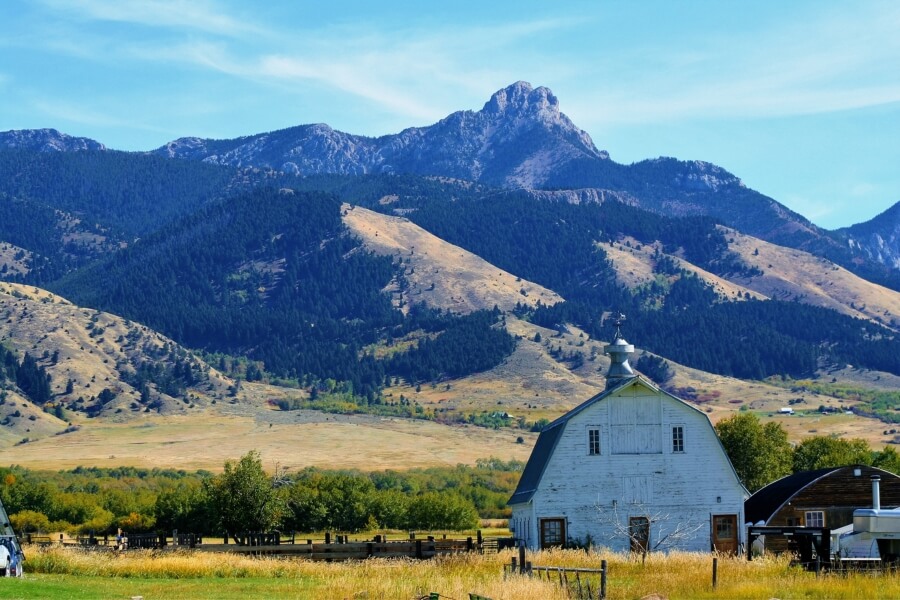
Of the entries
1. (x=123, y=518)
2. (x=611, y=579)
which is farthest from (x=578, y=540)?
(x=123, y=518)

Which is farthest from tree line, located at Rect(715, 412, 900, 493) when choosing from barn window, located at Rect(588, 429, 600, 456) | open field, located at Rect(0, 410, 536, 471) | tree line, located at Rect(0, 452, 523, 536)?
open field, located at Rect(0, 410, 536, 471)

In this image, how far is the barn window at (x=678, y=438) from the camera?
193ft

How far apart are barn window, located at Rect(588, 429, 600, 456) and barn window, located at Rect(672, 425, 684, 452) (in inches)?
122

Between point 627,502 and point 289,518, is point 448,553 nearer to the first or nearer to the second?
point 627,502

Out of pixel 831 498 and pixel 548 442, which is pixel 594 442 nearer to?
pixel 548 442

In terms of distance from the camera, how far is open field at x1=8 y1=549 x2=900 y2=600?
34.5m

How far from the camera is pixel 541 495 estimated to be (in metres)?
58.0

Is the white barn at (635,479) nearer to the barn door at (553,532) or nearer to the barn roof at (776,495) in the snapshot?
the barn door at (553,532)

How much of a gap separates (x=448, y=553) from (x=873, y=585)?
16607 millimetres

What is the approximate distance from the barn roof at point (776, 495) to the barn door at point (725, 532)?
78.6 inches

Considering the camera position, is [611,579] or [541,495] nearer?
[611,579]

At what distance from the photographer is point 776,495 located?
63250 mm

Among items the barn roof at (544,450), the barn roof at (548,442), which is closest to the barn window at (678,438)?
the barn roof at (548,442)

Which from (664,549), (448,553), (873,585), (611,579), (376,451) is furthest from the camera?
(376,451)
